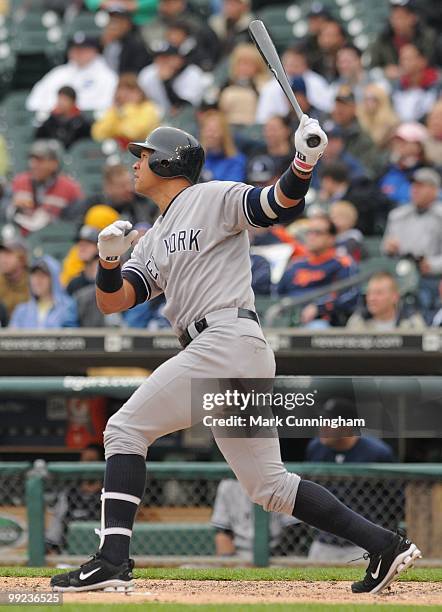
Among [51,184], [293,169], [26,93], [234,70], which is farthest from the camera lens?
[26,93]

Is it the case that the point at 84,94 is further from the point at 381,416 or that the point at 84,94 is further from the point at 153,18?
the point at 381,416

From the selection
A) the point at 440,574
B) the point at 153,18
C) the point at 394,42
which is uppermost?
the point at 153,18

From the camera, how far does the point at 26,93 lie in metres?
14.3

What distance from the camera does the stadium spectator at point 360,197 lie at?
10258 millimetres

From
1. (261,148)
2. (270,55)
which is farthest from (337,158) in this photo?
(270,55)

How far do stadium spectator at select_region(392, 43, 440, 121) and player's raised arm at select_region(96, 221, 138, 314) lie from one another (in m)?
7.10

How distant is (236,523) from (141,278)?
2.64 metres

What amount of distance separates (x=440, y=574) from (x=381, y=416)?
5.69ft

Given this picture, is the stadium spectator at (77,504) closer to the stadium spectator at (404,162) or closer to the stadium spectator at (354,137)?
the stadium spectator at (404,162)

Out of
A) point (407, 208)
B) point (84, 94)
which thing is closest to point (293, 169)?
point (407, 208)

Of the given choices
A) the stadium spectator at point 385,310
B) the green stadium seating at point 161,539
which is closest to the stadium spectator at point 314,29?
the stadium spectator at point 385,310

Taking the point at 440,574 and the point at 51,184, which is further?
the point at 51,184

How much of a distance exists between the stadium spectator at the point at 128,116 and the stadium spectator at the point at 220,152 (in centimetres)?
124

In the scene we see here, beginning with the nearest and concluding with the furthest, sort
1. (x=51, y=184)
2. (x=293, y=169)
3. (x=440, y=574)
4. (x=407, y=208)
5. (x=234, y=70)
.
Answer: (x=293, y=169) → (x=440, y=574) → (x=407, y=208) → (x=51, y=184) → (x=234, y=70)
